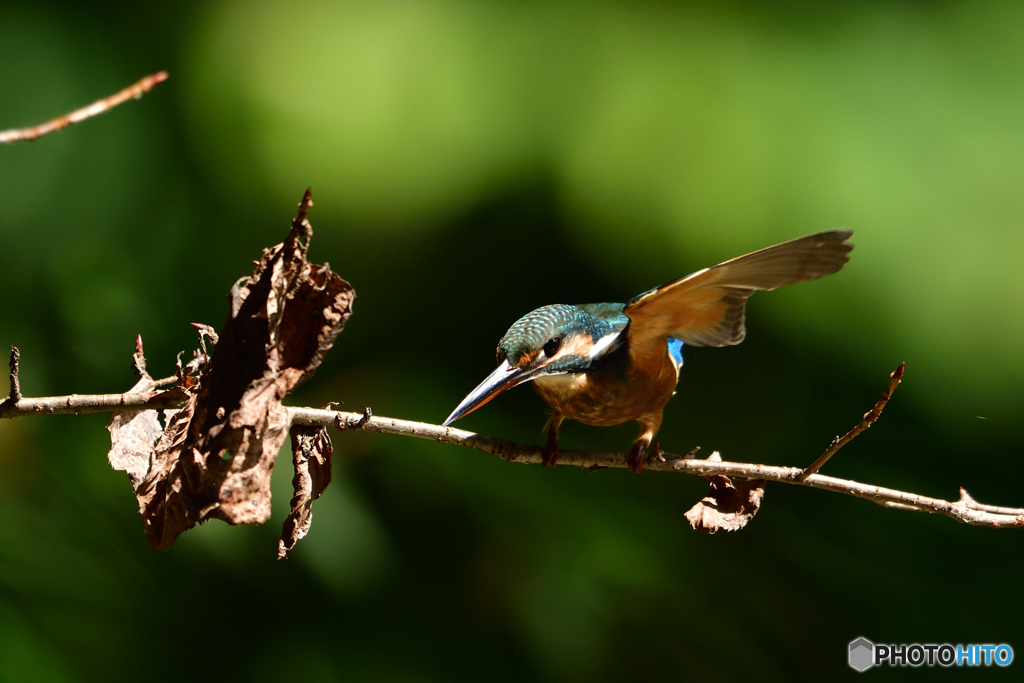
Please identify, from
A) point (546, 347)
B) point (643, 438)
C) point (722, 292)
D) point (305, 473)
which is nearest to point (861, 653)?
point (643, 438)

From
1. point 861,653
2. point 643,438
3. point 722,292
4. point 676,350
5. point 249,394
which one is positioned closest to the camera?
point 249,394

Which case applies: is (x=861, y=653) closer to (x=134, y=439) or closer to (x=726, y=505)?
(x=726, y=505)

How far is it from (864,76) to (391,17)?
1.69 meters

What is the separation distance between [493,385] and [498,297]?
4.36 feet

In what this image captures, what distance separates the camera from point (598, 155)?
104 inches

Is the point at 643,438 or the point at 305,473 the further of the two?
the point at 643,438

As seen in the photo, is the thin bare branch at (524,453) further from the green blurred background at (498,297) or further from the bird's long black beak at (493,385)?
the green blurred background at (498,297)

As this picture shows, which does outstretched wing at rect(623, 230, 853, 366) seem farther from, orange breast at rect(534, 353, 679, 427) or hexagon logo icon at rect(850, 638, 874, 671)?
hexagon logo icon at rect(850, 638, 874, 671)

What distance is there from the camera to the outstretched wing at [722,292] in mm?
1302

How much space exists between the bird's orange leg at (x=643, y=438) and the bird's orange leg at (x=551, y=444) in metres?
0.15

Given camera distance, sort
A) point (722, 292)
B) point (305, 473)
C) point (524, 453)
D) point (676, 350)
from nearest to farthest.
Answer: point (305, 473) → point (524, 453) → point (722, 292) → point (676, 350)

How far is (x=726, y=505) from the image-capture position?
152 cm

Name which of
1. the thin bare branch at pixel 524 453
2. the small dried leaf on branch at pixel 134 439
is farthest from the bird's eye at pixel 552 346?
the small dried leaf on branch at pixel 134 439

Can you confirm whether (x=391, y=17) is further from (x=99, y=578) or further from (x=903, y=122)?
(x=99, y=578)
